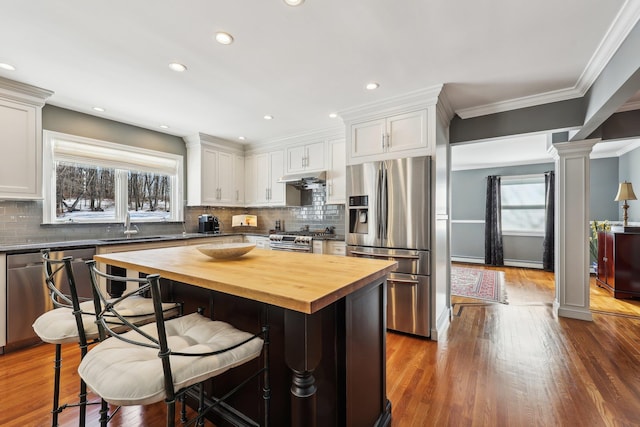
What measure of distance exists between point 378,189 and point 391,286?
3.36 ft

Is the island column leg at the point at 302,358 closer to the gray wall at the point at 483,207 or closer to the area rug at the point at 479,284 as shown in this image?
the area rug at the point at 479,284

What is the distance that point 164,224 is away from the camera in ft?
14.0

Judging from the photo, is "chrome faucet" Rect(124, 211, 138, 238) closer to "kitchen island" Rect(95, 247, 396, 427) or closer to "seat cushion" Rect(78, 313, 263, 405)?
"kitchen island" Rect(95, 247, 396, 427)

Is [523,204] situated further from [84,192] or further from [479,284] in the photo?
[84,192]

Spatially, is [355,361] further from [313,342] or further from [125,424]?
[125,424]

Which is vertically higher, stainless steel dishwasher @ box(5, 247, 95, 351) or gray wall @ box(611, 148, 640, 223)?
gray wall @ box(611, 148, 640, 223)

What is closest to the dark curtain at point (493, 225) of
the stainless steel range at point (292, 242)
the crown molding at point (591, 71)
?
the crown molding at point (591, 71)

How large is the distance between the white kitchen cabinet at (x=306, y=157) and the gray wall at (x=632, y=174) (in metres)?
5.21

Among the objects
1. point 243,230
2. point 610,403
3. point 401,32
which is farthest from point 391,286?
point 243,230

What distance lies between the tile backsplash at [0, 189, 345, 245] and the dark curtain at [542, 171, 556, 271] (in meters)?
4.73

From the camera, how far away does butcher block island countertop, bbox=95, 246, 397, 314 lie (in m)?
1.03

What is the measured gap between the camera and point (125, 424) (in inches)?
64.7

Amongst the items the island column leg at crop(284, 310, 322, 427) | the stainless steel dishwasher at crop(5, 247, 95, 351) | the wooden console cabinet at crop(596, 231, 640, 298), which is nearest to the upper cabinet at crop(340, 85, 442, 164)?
the island column leg at crop(284, 310, 322, 427)

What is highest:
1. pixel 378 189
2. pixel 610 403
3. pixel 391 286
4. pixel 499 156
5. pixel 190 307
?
pixel 499 156
